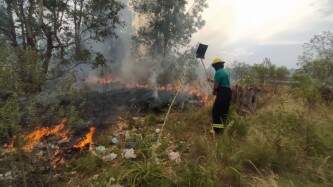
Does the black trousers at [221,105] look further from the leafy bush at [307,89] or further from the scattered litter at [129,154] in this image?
the leafy bush at [307,89]

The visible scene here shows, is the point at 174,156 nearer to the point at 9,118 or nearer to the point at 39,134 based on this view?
the point at 39,134

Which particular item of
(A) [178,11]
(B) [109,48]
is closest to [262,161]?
(A) [178,11]

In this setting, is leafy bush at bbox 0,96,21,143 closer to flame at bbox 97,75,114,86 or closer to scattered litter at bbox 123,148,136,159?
scattered litter at bbox 123,148,136,159

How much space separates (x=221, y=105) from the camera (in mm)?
9664

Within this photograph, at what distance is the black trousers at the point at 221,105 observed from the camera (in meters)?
9.67

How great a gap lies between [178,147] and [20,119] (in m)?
3.71

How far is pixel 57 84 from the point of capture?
836cm

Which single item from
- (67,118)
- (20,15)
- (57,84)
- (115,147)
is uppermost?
(20,15)

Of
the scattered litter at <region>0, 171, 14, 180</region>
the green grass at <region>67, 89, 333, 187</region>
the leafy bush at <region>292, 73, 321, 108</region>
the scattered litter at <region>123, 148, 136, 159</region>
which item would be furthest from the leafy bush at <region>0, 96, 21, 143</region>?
the leafy bush at <region>292, 73, 321, 108</region>

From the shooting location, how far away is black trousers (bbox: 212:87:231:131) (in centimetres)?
967

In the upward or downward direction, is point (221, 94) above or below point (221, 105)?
above

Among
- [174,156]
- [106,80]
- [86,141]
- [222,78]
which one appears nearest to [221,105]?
[222,78]

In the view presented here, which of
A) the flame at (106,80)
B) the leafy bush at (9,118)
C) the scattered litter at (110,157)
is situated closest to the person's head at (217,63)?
the scattered litter at (110,157)

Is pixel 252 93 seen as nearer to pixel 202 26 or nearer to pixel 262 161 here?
pixel 262 161
